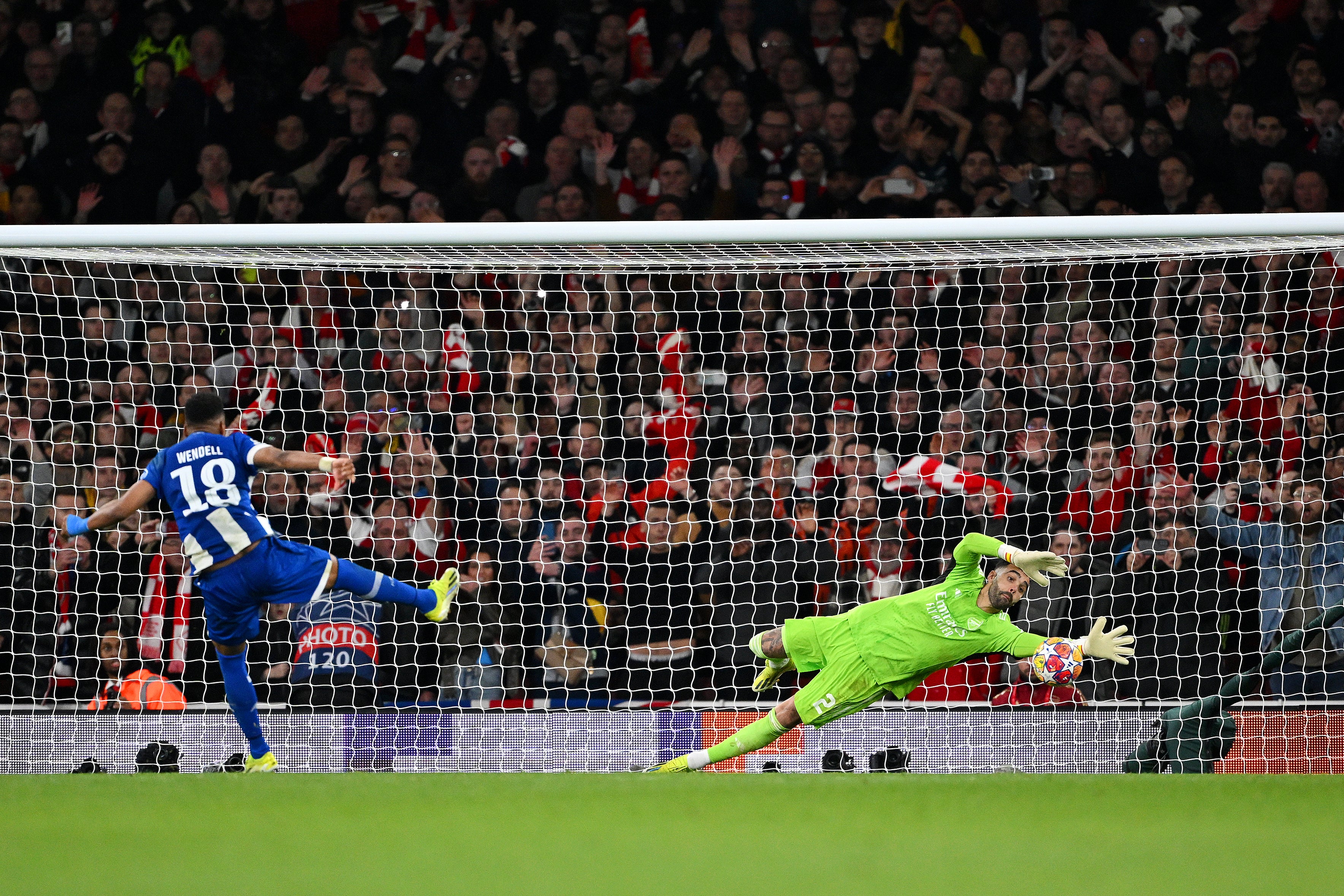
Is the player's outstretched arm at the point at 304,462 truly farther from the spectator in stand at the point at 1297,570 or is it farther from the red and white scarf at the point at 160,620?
the spectator in stand at the point at 1297,570

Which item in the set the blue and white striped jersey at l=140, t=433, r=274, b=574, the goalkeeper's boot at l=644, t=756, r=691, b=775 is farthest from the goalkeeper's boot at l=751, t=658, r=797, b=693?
the blue and white striped jersey at l=140, t=433, r=274, b=574

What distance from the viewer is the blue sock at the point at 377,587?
477 cm

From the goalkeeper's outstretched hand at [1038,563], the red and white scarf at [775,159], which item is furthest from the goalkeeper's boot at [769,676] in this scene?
the red and white scarf at [775,159]

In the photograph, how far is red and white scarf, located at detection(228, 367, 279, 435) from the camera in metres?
6.11

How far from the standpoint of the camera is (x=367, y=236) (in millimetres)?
4395

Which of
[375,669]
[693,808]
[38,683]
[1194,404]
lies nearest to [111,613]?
[38,683]

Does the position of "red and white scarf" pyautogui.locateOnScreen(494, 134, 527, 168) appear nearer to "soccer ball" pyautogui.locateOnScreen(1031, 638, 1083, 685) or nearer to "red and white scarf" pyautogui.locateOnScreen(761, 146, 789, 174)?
"red and white scarf" pyautogui.locateOnScreen(761, 146, 789, 174)

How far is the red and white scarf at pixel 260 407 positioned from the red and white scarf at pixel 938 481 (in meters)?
3.04

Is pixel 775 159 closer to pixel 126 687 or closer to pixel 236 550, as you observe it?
pixel 236 550

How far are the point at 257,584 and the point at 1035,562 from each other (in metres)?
2.90

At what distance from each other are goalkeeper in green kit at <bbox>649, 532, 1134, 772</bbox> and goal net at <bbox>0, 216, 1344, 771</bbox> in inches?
25.4

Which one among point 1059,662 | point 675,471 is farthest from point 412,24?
point 1059,662

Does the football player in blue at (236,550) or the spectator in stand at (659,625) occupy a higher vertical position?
the football player in blue at (236,550)

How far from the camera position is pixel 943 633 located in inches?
186
